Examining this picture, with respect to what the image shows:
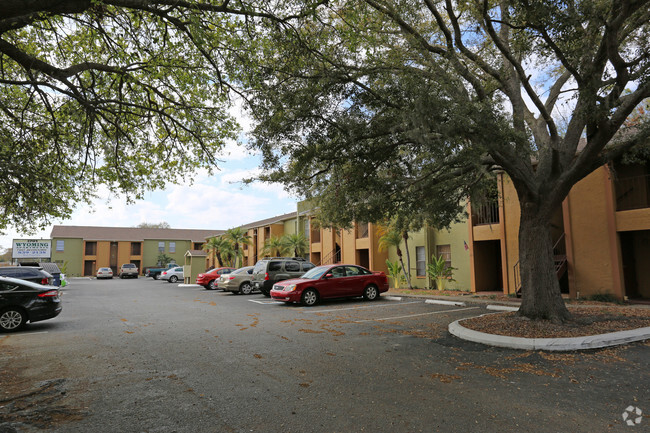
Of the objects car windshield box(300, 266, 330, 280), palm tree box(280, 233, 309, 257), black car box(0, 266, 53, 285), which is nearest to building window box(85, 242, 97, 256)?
palm tree box(280, 233, 309, 257)

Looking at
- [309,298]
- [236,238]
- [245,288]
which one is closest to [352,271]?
[309,298]

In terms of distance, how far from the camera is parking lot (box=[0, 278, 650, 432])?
4.18m

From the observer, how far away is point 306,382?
5465 mm

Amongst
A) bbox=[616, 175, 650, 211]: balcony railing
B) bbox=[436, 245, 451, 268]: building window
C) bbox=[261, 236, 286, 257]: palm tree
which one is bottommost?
bbox=[436, 245, 451, 268]: building window

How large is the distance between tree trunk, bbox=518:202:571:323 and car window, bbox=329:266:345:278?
292 inches

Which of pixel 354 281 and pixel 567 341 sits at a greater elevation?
pixel 354 281

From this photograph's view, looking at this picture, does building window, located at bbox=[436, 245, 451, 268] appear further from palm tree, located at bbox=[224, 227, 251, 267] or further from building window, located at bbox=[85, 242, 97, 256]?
building window, located at bbox=[85, 242, 97, 256]

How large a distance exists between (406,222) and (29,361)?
12.2 meters

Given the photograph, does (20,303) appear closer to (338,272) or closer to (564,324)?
(338,272)

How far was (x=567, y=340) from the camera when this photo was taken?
752 cm

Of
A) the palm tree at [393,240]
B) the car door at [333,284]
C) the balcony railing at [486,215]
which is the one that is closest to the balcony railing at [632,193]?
the balcony railing at [486,215]

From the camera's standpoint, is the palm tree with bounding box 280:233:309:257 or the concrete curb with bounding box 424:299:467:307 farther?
the palm tree with bounding box 280:233:309:257

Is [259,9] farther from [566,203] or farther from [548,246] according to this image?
[566,203]

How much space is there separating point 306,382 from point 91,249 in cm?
6592
